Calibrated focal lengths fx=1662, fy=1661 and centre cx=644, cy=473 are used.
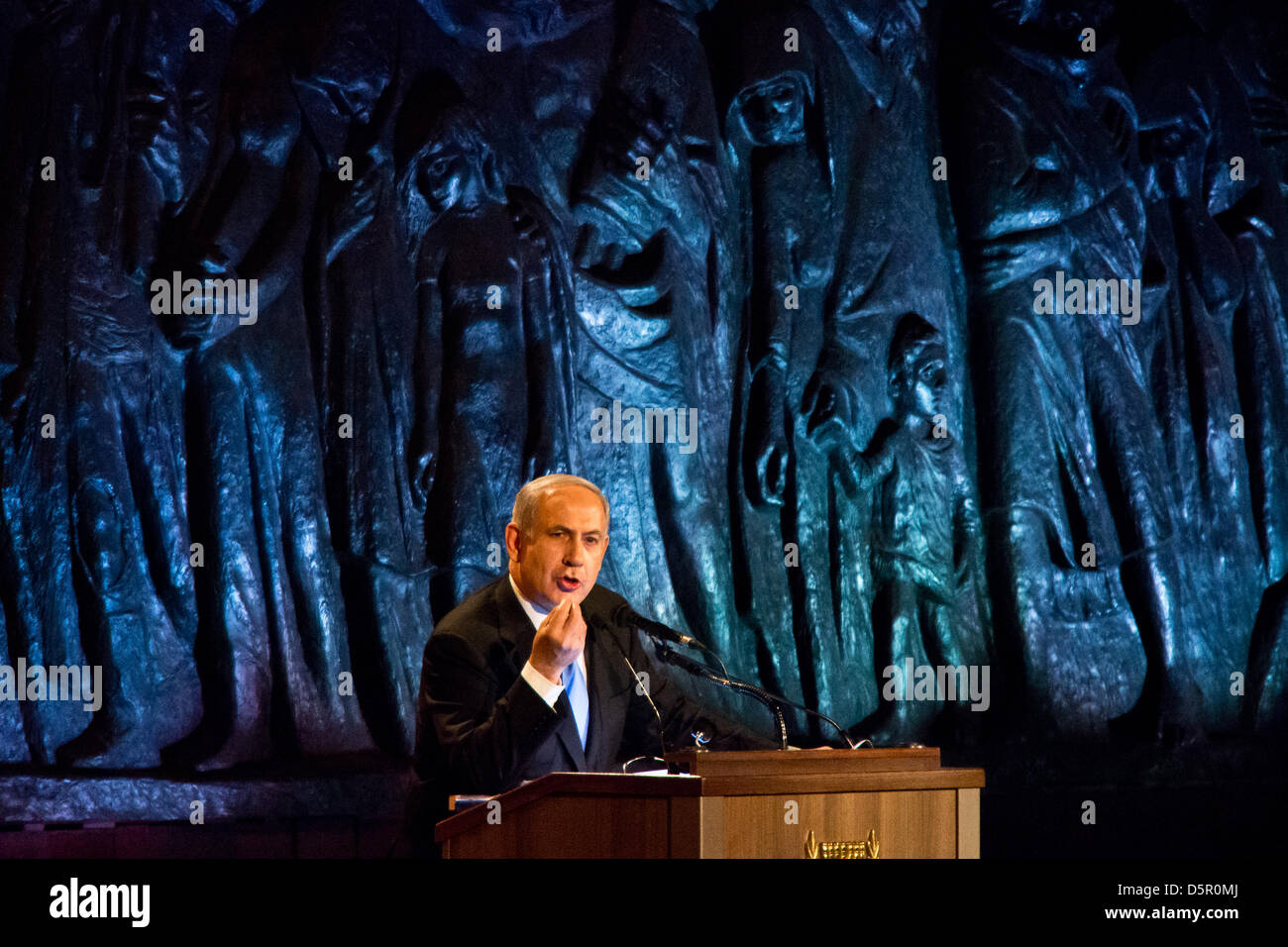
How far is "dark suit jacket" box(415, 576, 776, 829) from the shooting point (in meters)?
3.24

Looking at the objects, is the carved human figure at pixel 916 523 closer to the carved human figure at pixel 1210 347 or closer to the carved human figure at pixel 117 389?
the carved human figure at pixel 1210 347

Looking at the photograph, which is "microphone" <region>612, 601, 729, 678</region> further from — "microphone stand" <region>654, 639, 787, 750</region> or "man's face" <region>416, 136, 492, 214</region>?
"man's face" <region>416, 136, 492, 214</region>

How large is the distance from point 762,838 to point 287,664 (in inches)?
133

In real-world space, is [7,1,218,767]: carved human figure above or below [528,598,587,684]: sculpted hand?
above

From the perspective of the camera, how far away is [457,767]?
3350 millimetres

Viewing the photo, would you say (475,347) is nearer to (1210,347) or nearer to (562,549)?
(562,549)

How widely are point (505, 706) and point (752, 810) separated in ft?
2.12

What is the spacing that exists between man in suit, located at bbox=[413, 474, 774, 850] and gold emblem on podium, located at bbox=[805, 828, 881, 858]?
62 centimetres

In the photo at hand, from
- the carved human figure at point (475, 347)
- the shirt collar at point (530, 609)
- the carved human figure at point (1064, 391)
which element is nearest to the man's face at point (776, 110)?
the carved human figure at point (1064, 391)

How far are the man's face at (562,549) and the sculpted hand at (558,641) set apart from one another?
43 cm

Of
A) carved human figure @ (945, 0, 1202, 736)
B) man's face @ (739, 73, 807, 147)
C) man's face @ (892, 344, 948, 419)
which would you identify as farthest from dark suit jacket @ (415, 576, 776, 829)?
man's face @ (739, 73, 807, 147)

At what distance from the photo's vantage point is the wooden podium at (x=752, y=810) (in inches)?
108

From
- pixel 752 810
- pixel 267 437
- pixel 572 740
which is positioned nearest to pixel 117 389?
pixel 267 437

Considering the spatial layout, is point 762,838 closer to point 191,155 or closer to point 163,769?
point 163,769
